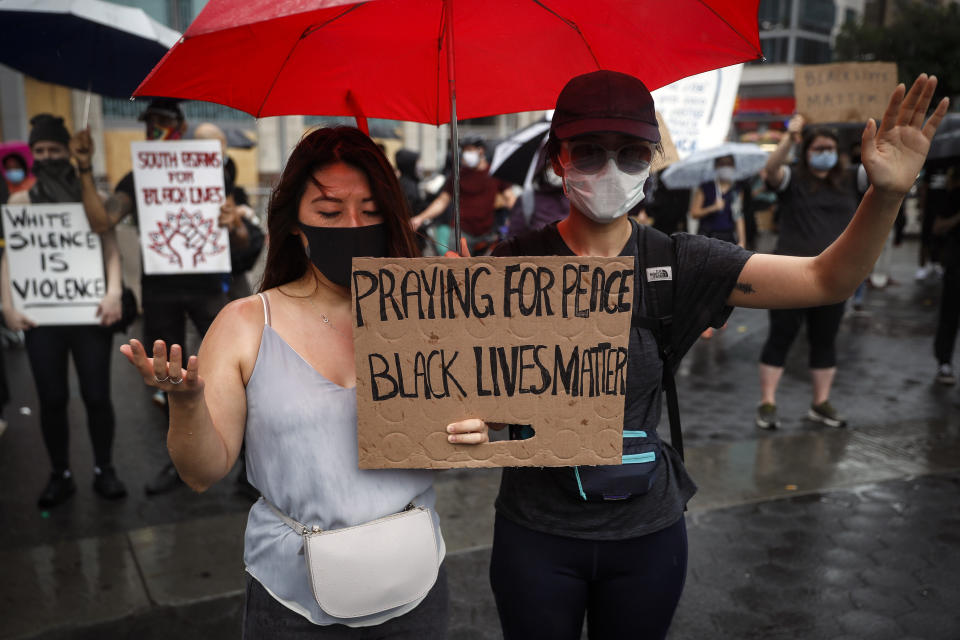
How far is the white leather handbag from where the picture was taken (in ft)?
5.54

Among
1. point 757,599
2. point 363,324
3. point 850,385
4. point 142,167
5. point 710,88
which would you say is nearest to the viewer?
point 363,324

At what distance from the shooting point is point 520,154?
20.5ft

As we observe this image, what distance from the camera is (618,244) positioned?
2.04m

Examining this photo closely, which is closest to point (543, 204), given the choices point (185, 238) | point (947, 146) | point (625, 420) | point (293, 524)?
point (185, 238)

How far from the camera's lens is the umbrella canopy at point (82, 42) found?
154 inches

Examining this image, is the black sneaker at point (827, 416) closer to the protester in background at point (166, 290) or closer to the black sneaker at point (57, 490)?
the protester in background at point (166, 290)

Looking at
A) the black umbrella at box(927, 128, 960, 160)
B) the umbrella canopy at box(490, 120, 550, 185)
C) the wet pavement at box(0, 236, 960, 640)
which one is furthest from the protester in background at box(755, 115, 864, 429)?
the black umbrella at box(927, 128, 960, 160)

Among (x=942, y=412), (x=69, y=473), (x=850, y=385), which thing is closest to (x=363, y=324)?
(x=69, y=473)

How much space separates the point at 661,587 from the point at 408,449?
772 millimetres

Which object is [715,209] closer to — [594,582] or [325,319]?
[594,582]

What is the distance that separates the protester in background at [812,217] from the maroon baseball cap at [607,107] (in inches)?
148

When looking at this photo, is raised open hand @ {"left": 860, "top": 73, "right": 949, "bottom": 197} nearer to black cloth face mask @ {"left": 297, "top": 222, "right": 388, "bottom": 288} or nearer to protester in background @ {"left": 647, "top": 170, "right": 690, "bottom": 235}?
black cloth face mask @ {"left": 297, "top": 222, "right": 388, "bottom": 288}

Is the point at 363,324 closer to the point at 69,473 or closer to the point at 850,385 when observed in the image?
the point at 69,473

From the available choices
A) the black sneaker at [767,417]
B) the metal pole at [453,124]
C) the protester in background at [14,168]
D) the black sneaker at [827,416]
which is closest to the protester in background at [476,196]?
the protester in background at [14,168]
